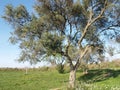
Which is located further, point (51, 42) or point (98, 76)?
point (98, 76)

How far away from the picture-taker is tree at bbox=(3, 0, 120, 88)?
117ft

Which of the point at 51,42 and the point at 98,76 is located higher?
the point at 51,42

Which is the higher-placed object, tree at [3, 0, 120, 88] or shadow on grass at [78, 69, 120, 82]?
tree at [3, 0, 120, 88]

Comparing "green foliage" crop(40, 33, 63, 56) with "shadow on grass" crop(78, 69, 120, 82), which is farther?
"shadow on grass" crop(78, 69, 120, 82)

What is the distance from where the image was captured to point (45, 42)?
33.4 metres

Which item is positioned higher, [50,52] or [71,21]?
[71,21]

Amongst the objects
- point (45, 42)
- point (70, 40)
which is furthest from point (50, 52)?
point (70, 40)

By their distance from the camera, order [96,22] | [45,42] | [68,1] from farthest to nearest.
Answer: [96,22] < [68,1] < [45,42]

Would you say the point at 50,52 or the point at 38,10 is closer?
the point at 50,52

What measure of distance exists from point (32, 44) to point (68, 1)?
6.75 m

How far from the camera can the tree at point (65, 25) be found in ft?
117

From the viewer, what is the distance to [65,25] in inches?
1463

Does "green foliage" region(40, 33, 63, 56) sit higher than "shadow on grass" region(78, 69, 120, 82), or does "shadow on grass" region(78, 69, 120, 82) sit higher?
"green foliage" region(40, 33, 63, 56)

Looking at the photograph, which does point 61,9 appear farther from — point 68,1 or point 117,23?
point 117,23
